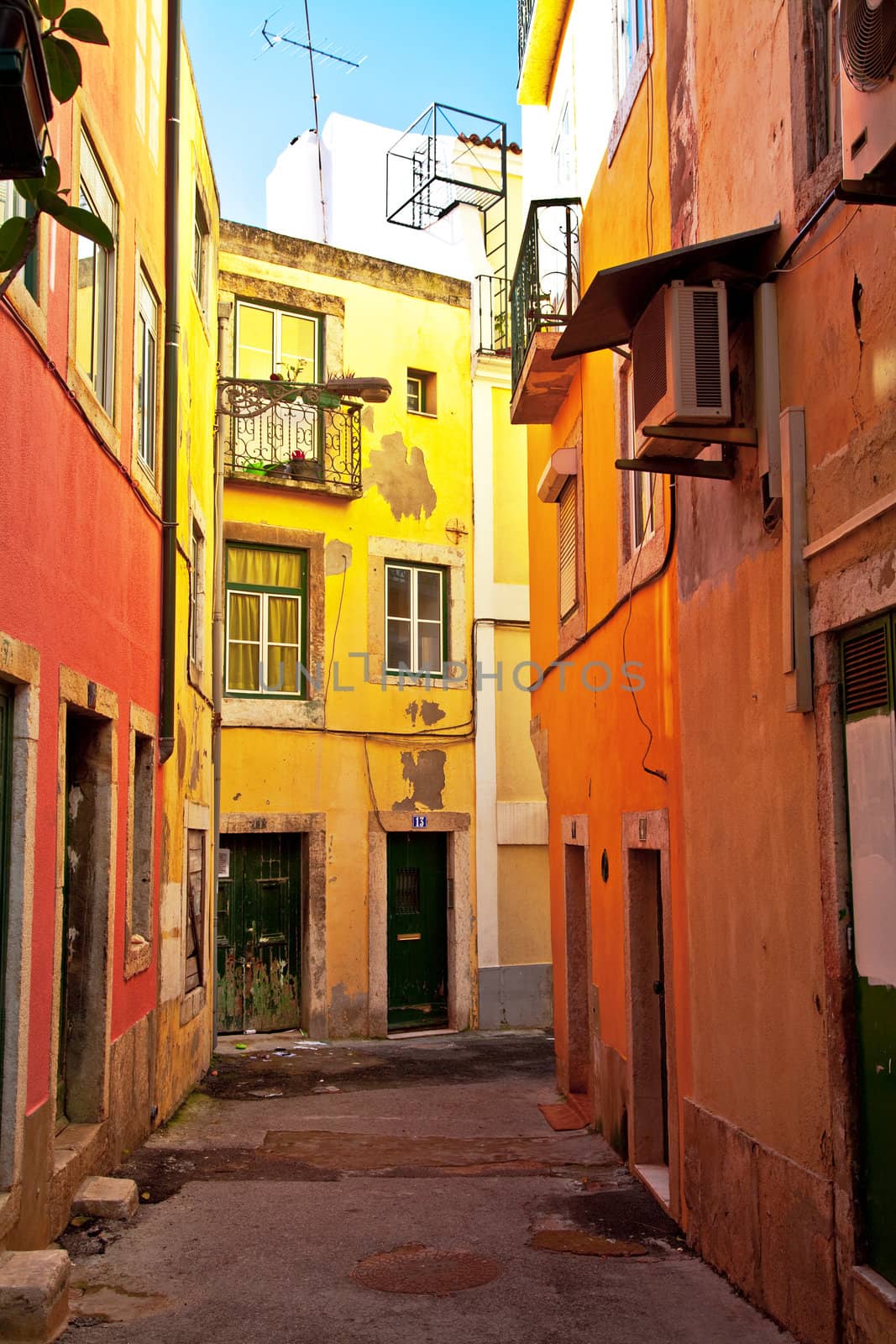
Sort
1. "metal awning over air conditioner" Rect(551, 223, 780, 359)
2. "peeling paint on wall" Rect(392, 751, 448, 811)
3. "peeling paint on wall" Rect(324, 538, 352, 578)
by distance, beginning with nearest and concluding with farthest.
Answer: "metal awning over air conditioner" Rect(551, 223, 780, 359) → "peeling paint on wall" Rect(324, 538, 352, 578) → "peeling paint on wall" Rect(392, 751, 448, 811)

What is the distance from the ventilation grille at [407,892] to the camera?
16.7 m

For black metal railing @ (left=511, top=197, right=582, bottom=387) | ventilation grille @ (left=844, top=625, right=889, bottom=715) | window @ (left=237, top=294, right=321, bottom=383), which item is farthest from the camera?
window @ (left=237, top=294, right=321, bottom=383)

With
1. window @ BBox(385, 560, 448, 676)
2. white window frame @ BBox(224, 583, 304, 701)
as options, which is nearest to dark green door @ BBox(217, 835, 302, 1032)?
white window frame @ BBox(224, 583, 304, 701)

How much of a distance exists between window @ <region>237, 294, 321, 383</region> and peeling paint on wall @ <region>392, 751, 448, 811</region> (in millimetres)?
5031

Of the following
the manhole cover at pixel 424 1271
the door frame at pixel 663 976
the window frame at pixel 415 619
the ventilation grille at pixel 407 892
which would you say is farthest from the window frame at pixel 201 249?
the manhole cover at pixel 424 1271

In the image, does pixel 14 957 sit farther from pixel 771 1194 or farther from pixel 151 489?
pixel 151 489

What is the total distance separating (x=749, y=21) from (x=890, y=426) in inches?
104

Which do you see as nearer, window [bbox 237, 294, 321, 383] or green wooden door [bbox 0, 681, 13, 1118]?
green wooden door [bbox 0, 681, 13, 1118]

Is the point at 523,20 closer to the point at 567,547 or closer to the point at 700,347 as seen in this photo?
the point at 567,547

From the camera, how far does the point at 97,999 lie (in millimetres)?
7531

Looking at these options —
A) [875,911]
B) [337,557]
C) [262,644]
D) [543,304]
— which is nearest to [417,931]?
[262,644]

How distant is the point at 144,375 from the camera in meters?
9.41

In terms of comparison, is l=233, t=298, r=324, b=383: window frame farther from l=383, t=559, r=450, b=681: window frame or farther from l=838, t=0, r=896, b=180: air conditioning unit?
→ l=838, t=0, r=896, b=180: air conditioning unit

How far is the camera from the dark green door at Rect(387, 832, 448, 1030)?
16500mm
